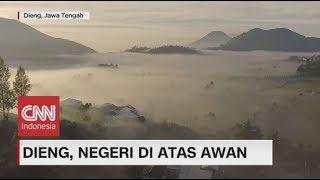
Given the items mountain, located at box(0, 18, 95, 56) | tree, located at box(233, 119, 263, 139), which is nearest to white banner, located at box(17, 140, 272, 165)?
tree, located at box(233, 119, 263, 139)

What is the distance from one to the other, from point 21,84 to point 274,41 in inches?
118

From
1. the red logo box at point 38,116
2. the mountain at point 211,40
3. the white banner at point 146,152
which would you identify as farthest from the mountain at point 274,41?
the red logo box at point 38,116

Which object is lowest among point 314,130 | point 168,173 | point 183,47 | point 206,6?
point 168,173

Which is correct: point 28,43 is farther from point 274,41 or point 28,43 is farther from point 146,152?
point 274,41

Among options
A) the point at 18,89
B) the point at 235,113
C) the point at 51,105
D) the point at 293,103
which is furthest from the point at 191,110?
the point at 18,89

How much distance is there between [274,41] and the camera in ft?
19.8

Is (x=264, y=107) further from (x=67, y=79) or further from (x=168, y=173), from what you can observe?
(x=67, y=79)

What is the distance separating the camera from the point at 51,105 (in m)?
5.91

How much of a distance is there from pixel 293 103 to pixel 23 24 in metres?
3.30

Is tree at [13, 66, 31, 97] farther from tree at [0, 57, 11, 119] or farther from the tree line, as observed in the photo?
tree at [0, 57, 11, 119]

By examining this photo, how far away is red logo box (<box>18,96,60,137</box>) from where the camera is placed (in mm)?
5906

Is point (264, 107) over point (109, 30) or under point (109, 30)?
under

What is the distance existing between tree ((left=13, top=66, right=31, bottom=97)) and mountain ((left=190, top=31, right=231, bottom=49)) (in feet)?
6.48

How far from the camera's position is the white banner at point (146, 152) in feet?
19.3
